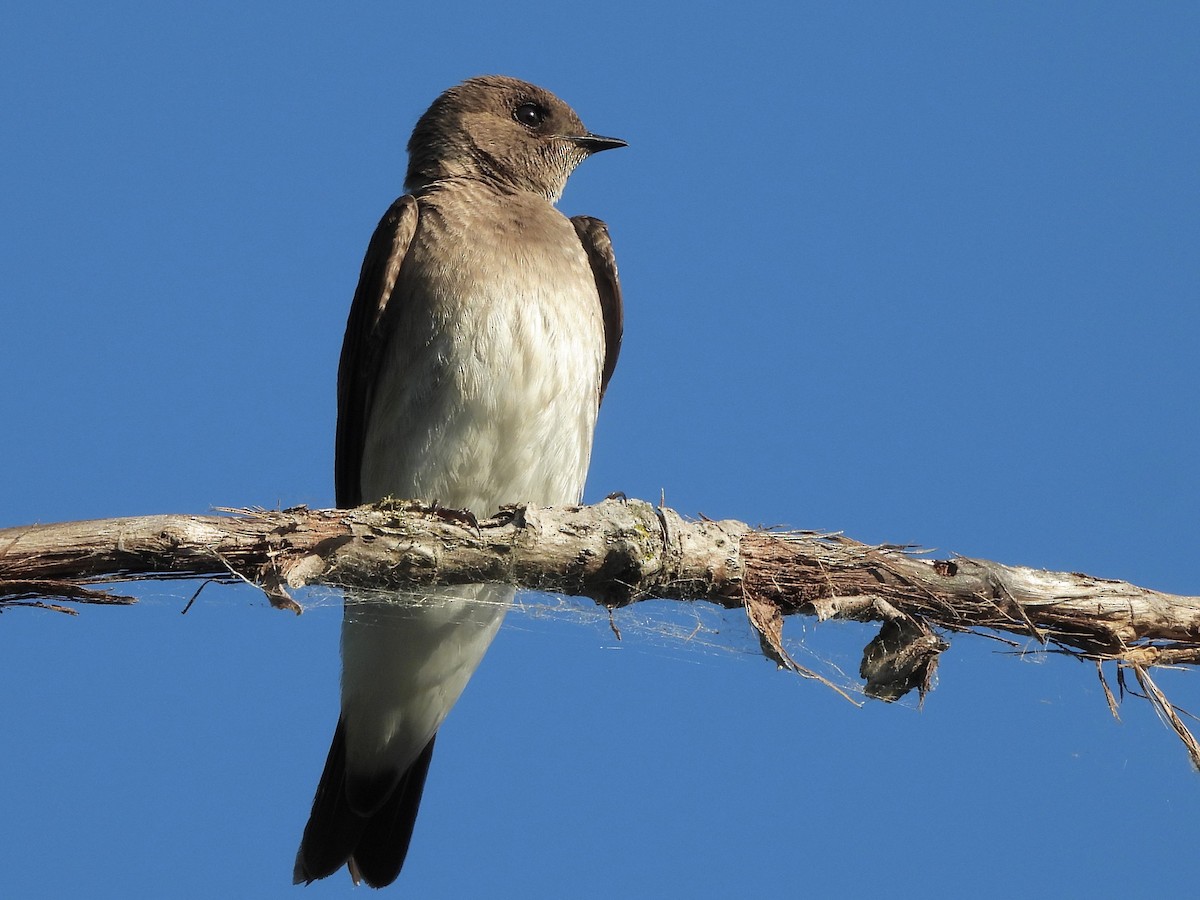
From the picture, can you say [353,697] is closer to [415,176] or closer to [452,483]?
[452,483]

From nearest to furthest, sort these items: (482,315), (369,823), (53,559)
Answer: (53,559)
(482,315)
(369,823)

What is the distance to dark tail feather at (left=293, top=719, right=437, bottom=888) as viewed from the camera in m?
7.49

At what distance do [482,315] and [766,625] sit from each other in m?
2.42

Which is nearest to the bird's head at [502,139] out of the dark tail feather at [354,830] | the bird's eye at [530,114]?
the bird's eye at [530,114]

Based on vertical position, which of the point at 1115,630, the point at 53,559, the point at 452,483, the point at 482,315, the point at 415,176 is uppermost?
the point at 415,176

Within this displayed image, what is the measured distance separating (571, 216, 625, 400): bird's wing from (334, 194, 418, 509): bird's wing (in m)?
1.11

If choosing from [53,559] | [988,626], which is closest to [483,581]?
[53,559]

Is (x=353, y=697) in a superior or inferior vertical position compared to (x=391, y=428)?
inferior

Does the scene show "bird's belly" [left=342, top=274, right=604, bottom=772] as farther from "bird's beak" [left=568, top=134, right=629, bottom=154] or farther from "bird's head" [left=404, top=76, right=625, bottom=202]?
"bird's beak" [left=568, top=134, right=629, bottom=154]

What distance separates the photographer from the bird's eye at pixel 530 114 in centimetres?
895

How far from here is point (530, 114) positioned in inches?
353

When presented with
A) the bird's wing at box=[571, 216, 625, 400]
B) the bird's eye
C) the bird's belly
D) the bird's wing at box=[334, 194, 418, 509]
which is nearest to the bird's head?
the bird's eye

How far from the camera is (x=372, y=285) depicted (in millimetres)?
7465

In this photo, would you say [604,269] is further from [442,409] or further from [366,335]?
[442,409]
